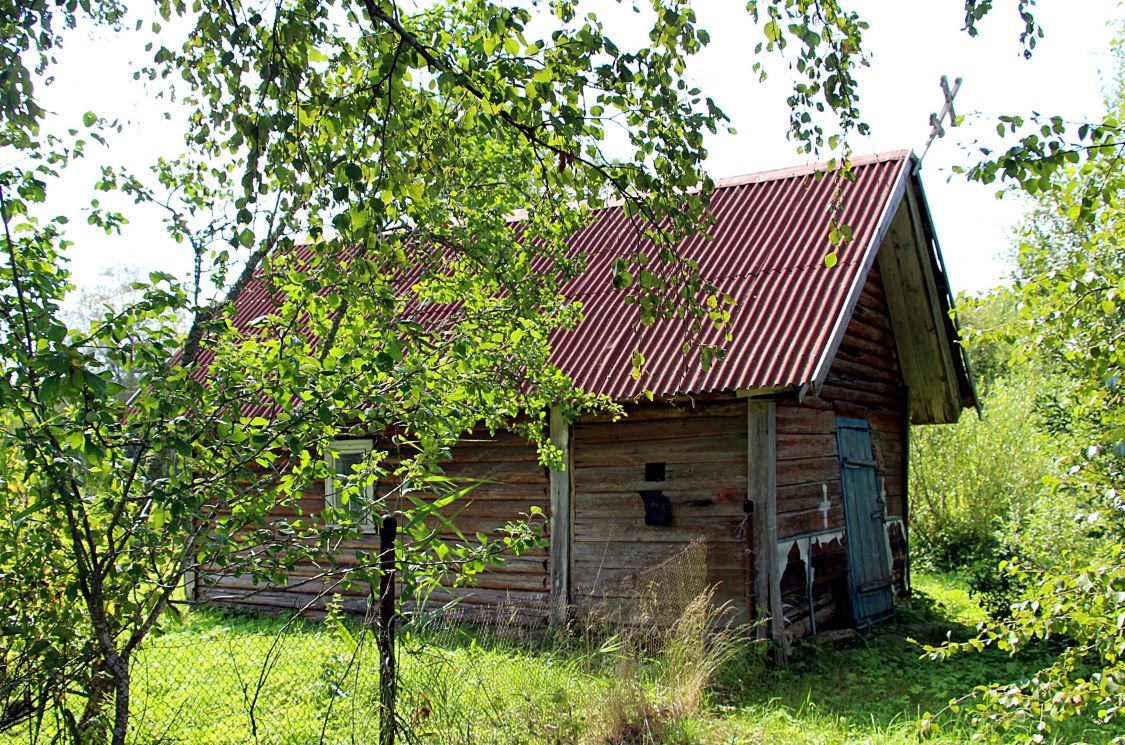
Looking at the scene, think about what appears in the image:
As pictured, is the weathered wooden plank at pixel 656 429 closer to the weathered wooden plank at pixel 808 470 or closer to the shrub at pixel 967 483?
the weathered wooden plank at pixel 808 470

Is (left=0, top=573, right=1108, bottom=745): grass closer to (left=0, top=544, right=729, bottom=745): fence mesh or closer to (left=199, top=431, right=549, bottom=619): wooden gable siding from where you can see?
(left=0, top=544, right=729, bottom=745): fence mesh

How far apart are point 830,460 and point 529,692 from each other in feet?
18.8

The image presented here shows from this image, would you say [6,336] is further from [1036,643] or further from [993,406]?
[993,406]

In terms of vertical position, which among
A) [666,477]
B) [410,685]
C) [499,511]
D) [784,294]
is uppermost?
[784,294]

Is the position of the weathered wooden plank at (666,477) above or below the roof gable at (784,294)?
below

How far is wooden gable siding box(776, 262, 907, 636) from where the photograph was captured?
9.10m

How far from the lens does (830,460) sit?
33.5 ft

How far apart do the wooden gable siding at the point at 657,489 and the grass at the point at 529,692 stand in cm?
80

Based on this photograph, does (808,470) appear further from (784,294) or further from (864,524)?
(784,294)

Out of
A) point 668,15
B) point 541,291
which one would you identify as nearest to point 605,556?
point 541,291

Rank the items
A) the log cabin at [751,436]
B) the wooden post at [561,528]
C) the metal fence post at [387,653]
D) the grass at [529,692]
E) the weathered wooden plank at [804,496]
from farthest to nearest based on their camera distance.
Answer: the wooden post at [561,528], the weathered wooden plank at [804,496], the log cabin at [751,436], the grass at [529,692], the metal fence post at [387,653]

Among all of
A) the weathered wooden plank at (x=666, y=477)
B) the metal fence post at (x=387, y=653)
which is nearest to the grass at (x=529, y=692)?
the metal fence post at (x=387, y=653)

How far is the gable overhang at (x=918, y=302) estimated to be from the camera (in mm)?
10336

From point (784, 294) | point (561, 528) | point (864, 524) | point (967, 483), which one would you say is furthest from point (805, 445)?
point (967, 483)
